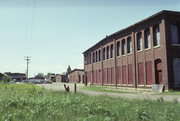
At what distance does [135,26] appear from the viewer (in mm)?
36562

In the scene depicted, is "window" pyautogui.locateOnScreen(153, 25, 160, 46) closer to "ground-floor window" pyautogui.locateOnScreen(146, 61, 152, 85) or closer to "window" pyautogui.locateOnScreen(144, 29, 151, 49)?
"window" pyautogui.locateOnScreen(144, 29, 151, 49)

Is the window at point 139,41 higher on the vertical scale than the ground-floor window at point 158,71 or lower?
higher

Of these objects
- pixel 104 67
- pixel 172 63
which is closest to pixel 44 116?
pixel 172 63

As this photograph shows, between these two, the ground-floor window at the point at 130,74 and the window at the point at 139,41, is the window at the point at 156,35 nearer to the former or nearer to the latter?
the window at the point at 139,41

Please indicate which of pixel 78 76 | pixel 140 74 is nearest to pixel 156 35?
pixel 140 74

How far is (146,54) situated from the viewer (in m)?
33.3

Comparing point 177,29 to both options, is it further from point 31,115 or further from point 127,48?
point 31,115

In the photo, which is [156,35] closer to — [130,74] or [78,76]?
[130,74]

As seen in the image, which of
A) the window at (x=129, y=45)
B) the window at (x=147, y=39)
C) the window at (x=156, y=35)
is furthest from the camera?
the window at (x=129, y=45)

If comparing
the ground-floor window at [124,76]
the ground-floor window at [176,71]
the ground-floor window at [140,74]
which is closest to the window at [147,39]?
the ground-floor window at [140,74]

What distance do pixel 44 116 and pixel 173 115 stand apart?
15.2 feet

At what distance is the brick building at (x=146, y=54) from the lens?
96.3 feet

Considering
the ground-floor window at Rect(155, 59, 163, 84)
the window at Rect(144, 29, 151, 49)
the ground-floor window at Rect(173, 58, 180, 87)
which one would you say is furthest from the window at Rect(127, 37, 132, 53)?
the ground-floor window at Rect(173, 58, 180, 87)

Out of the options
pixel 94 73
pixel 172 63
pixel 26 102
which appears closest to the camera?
pixel 26 102
